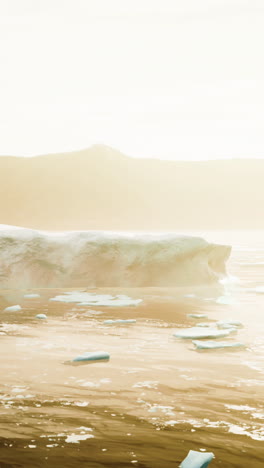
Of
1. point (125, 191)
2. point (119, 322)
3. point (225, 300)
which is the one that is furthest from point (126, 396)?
point (125, 191)

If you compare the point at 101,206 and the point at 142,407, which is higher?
the point at 101,206

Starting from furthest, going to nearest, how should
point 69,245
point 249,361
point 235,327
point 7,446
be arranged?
point 69,245 < point 235,327 < point 249,361 < point 7,446

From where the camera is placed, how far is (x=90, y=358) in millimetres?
4363

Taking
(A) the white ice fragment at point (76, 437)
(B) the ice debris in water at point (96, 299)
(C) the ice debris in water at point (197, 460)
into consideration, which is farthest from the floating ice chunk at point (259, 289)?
(C) the ice debris in water at point (197, 460)

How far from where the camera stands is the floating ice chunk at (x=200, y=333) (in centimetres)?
532

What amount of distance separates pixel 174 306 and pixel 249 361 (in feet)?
10.5

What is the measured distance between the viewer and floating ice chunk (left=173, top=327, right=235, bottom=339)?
5.32 metres

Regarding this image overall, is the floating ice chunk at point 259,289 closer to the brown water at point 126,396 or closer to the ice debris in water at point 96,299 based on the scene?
the ice debris in water at point 96,299

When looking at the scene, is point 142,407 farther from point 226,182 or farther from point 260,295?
point 226,182

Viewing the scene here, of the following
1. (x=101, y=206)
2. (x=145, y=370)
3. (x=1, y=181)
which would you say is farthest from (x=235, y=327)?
(x=1, y=181)

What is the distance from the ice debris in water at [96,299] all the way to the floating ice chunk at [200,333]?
6.58 feet

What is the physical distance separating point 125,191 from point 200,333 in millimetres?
90866

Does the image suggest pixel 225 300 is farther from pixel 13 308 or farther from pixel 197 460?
pixel 197 460

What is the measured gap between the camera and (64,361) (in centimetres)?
433
